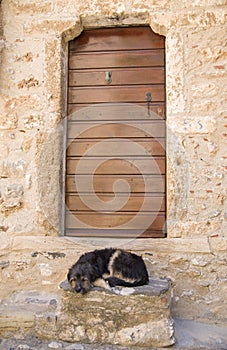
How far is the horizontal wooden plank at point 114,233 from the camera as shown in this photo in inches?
130

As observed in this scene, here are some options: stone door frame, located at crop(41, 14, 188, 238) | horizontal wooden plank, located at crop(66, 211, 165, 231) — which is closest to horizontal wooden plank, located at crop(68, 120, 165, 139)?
stone door frame, located at crop(41, 14, 188, 238)

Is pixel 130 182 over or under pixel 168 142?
under

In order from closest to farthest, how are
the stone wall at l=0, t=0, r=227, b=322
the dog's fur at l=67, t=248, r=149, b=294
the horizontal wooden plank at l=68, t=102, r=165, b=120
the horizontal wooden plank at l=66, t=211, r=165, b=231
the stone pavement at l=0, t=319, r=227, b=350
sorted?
1. the stone pavement at l=0, t=319, r=227, b=350
2. the dog's fur at l=67, t=248, r=149, b=294
3. the stone wall at l=0, t=0, r=227, b=322
4. the horizontal wooden plank at l=66, t=211, r=165, b=231
5. the horizontal wooden plank at l=68, t=102, r=165, b=120

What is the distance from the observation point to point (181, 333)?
2.62 metres

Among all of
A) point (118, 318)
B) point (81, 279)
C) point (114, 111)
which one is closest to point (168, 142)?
point (114, 111)

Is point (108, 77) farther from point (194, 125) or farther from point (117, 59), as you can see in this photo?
point (194, 125)

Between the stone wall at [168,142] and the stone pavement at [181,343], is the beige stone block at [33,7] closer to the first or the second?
the stone wall at [168,142]

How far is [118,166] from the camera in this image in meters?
3.41

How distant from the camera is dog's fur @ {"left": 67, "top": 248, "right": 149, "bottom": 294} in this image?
8.31 ft

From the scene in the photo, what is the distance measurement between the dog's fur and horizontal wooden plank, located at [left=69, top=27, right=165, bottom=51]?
1.96 meters

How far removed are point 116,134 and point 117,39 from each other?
92 centimetres

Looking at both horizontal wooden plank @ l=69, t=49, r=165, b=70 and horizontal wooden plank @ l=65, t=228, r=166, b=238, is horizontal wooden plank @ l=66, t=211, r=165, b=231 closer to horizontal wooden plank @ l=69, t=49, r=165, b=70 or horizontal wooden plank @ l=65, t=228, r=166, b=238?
horizontal wooden plank @ l=65, t=228, r=166, b=238

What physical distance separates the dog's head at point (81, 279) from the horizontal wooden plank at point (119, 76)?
1.80 m

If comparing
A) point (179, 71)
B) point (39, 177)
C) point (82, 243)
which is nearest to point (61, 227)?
point (82, 243)
